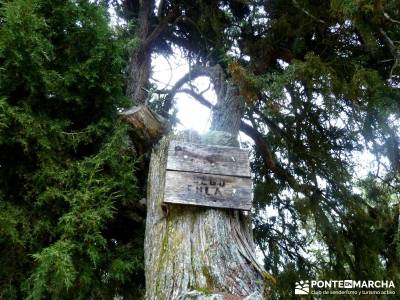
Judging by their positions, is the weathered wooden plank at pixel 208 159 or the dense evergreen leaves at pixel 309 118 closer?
the weathered wooden plank at pixel 208 159

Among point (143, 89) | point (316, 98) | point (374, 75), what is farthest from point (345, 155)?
point (143, 89)

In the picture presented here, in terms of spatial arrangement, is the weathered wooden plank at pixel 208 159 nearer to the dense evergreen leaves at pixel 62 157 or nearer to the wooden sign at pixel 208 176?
the wooden sign at pixel 208 176

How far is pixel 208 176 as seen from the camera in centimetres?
254

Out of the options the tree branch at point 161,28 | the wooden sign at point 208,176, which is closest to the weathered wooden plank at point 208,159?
the wooden sign at point 208,176

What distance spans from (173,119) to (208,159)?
1.80 m

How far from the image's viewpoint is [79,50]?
125 inches

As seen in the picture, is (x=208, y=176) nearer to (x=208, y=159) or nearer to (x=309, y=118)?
(x=208, y=159)

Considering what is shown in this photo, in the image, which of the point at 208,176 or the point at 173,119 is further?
the point at 173,119

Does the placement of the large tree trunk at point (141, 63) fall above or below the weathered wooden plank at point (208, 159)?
above

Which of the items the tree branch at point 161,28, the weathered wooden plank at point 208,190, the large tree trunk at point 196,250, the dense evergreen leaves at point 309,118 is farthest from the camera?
the tree branch at point 161,28

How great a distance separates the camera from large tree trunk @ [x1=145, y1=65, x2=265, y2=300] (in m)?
2.13

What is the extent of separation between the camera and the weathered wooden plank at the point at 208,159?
2555 mm

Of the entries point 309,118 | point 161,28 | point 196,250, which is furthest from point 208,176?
point 161,28

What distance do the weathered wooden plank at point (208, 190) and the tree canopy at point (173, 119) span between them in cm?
50
